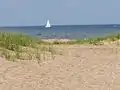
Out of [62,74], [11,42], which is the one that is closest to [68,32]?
[11,42]

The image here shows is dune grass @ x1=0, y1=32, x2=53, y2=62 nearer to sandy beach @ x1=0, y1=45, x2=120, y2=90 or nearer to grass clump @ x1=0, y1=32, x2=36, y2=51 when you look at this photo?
grass clump @ x1=0, y1=32, x2=36, y2=51

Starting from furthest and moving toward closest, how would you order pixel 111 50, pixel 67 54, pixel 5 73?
pixel 111 50, pixel 67 54, pixel 5 73

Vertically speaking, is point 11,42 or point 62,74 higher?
point 11,42

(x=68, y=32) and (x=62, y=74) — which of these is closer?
(x=62, y=74)

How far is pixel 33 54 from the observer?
32.1 ft

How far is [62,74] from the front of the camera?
7633mm

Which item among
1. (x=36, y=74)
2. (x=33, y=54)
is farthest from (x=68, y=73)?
(x=33, y=54)

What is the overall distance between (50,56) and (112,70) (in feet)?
7.55

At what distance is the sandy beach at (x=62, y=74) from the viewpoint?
263 inches

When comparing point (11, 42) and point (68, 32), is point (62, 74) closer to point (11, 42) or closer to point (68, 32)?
point (11, 42)

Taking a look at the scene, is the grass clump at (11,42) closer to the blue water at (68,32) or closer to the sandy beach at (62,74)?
the sandy beach at (62,74)

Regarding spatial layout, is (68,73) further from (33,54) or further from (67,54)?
(67,54)

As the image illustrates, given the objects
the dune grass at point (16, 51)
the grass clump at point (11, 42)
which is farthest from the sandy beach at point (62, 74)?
the grass clump at point (11, 42)

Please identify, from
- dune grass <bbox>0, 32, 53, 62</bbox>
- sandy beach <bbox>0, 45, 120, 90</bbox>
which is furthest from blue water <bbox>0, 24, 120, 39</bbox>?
sandy beach <bbox>0, 45, 120, 90</bbox>
